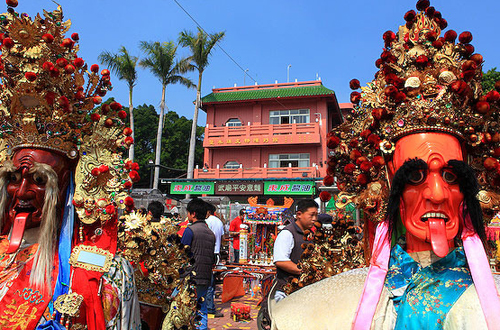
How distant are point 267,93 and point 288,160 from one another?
4.03m

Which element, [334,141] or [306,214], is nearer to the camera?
[334,141]

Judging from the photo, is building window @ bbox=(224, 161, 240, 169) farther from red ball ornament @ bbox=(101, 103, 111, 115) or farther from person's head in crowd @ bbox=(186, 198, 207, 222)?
red ball ornament @ bbox=(101, 103, 111, 115)

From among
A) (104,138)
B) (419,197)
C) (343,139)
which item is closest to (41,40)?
(104,138)

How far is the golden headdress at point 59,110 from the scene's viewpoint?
2549 millimetres

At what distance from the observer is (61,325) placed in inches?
91.3

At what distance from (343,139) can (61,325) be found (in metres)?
1.93

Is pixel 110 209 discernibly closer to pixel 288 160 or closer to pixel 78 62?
pixel 78 62

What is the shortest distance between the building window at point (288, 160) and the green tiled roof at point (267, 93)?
332 centimetres

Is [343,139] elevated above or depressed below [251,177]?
below

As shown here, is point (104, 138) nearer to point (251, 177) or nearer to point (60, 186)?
point (60, 186)

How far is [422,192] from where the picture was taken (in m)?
1.85

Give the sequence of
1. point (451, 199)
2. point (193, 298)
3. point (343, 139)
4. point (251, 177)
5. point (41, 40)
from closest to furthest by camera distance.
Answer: point (451, 199)
point (343, 139)
point (41, 40)
point (193, 298)
point (251, 177)

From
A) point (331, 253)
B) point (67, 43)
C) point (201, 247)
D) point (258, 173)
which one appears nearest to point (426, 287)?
point (331, 253)

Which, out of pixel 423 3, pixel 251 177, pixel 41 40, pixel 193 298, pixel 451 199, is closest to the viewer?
pixel 451 199
